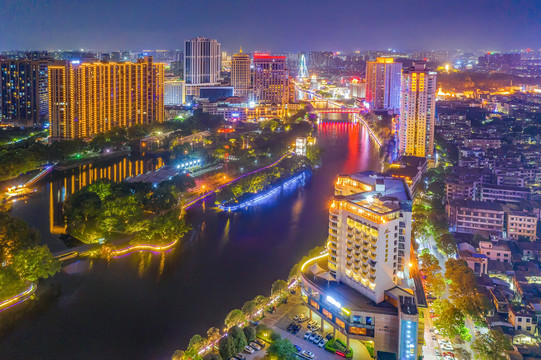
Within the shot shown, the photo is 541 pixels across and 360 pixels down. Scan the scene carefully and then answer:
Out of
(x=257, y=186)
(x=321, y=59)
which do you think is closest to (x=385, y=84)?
(x=257, y=186)

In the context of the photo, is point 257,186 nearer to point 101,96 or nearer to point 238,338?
point 238,338

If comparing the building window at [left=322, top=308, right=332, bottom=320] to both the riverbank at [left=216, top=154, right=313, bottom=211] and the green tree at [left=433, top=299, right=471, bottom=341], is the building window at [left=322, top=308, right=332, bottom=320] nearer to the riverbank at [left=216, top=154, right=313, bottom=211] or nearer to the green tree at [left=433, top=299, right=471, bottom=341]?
the green tree at [left=433, top=299, right=471, bottom=341]

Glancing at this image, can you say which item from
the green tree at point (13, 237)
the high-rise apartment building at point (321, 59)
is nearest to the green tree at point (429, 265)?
the green tree at point (13, 237)

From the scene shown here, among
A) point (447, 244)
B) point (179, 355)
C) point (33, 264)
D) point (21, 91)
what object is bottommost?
point (179, 355)

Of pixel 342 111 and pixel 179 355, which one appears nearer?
pixel 179 355

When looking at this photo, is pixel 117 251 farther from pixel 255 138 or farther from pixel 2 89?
pixel 2 89

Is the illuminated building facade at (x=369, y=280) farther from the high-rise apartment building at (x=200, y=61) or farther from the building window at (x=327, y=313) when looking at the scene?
the high-rise apartment building at (x=200, y=61)
